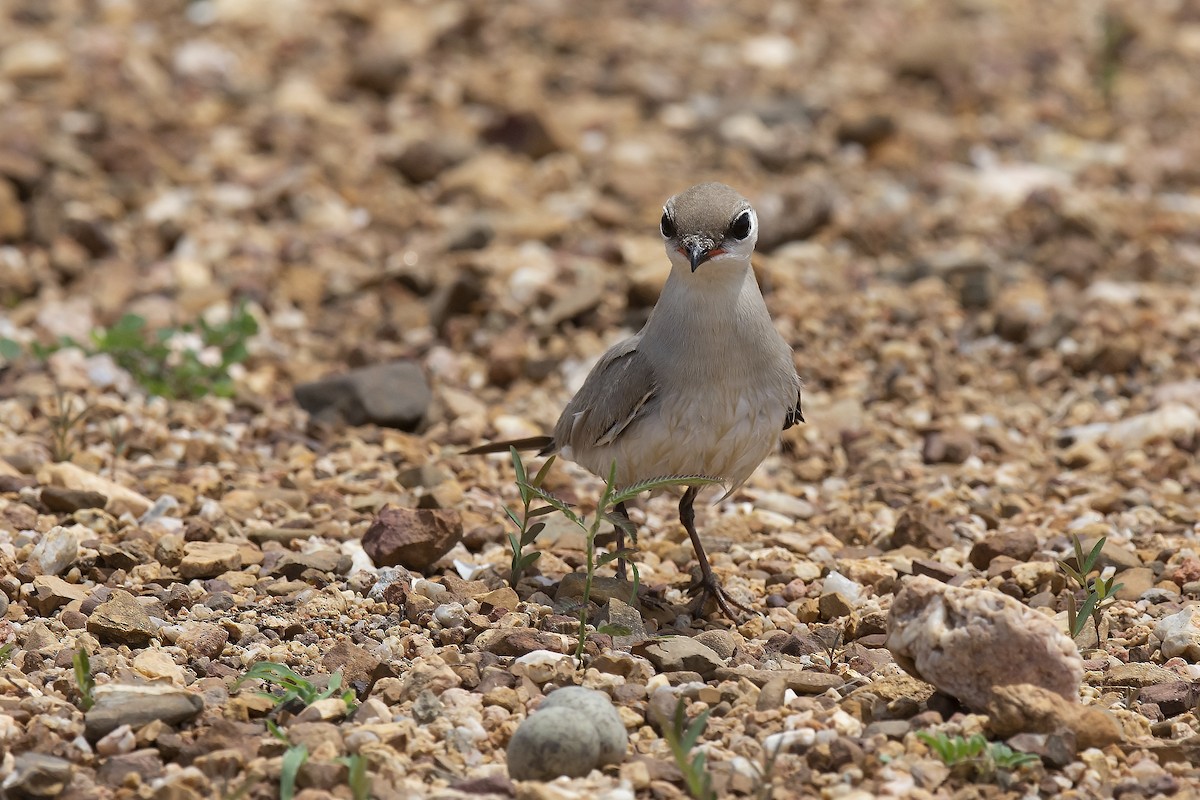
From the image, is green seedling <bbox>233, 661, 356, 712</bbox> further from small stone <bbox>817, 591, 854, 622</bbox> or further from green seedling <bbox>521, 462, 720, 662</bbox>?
small stone <bbox>817, 591, 854, 622</bbox>

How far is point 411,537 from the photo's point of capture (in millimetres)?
5629

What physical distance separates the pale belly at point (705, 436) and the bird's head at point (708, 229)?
50 cm

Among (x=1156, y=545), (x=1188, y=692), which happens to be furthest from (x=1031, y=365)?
(x=1188, y=692)

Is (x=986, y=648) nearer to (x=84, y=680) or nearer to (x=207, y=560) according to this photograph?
(x=84, y=680)

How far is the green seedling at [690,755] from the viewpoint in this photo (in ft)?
12.7

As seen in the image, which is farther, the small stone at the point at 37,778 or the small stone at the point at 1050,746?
the small stone at the point at 1050,746

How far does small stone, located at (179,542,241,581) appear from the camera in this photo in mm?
5422

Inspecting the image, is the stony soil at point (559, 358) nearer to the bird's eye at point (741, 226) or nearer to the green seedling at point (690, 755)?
the green seedling at point (690, 755)

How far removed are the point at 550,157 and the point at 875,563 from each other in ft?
17.2

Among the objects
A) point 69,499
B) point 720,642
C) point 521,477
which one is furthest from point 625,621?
point 69,499

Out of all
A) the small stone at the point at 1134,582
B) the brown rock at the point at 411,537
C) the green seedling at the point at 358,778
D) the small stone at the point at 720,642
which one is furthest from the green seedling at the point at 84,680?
the small stone at the point at 1134,582

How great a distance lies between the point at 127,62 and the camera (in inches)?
431

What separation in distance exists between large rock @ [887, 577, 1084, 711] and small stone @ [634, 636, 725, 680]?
67cm

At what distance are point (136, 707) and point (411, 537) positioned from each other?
1.54m
